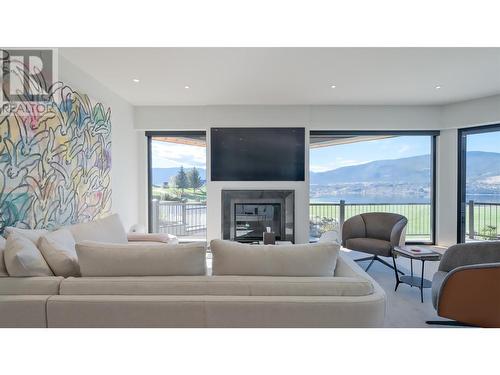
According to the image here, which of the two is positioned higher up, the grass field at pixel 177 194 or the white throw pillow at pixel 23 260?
the grass field at pixel 177 194

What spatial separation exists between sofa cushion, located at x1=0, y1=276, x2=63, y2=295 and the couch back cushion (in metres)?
0.98

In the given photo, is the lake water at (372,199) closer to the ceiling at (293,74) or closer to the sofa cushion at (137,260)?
the ceiling at (293,74)

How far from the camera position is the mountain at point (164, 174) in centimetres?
555

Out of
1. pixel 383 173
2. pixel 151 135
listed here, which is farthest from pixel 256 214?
pixel 383 173

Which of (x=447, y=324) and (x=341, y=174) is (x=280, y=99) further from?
(x=447, y=324)

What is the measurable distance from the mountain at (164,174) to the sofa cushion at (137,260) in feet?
12.7

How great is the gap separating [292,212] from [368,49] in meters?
2.99

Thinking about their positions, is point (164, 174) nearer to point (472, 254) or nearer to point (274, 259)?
point (274, 259)

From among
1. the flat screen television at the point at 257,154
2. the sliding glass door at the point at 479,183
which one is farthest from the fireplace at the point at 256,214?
the sliding glass door at the point at 479,183

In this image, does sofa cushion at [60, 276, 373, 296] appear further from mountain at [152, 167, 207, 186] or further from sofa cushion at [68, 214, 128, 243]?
mountain at [152, 167, 207, 186]

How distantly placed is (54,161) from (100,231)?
0.88m

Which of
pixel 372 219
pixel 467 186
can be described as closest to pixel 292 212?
pixel 372 219

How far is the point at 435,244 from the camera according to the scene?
5406mm

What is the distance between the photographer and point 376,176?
563cm
